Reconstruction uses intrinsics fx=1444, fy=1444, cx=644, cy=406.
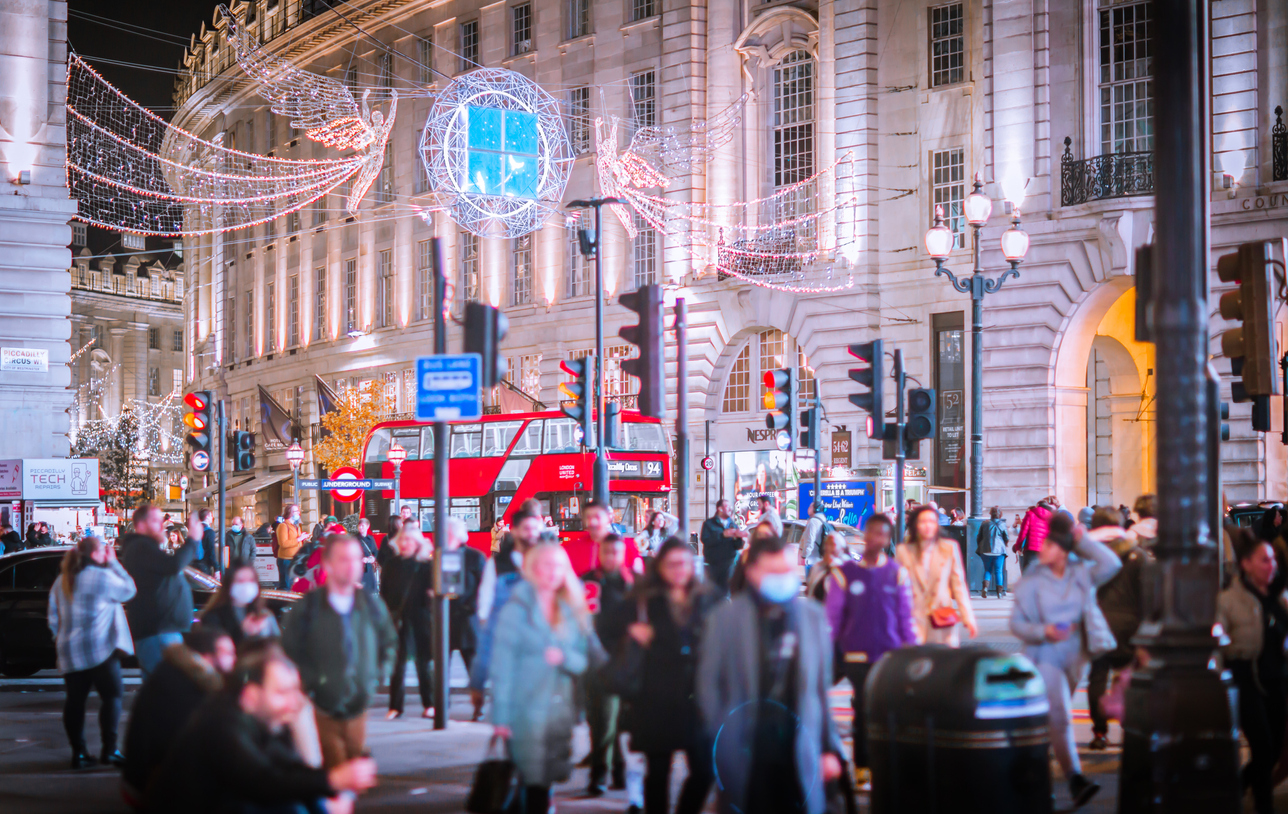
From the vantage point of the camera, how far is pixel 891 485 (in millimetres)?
31875

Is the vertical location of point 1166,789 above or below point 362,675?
below

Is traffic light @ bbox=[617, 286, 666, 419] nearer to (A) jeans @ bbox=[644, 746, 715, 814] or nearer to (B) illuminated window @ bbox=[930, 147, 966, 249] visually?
A: (A) jeans @ bbox=[644, 746, 715, 814]

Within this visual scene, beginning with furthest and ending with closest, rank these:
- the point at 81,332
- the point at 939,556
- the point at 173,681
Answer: the point at 81,332
the point at 939,556
the point at 173,681

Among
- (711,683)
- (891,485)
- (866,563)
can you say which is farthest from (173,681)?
(891,485)

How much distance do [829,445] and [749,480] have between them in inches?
192

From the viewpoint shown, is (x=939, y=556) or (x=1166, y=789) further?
(x=939, y=556)

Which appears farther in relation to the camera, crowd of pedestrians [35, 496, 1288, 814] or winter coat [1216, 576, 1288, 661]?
winter coat [1216, 576, 1288, 661]

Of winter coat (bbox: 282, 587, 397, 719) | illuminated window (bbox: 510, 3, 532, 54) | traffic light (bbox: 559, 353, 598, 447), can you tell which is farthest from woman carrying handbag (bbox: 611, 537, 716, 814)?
illuminated window (bbox: 510, 3, 532, 54)

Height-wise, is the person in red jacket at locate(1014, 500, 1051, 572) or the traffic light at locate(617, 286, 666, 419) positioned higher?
the traffic light at locate(617, 286, 666, 419)

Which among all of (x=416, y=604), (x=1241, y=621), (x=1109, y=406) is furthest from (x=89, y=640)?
(x=1109, y=406)

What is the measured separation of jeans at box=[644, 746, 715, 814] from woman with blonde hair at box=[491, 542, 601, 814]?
44cm

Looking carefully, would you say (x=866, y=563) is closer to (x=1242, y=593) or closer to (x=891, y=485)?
(x=1242, y=593)

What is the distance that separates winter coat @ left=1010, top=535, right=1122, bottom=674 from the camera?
877 cm

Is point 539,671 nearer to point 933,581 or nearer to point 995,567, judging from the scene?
point 933,581
